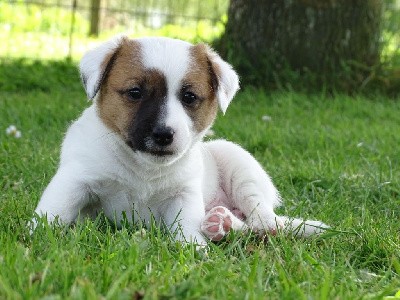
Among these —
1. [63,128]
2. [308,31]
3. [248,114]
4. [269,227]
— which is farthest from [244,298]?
[308,31]

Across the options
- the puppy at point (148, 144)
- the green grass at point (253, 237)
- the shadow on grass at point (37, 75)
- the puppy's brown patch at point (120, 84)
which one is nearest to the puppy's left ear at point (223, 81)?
the puppy at point (148, 144)

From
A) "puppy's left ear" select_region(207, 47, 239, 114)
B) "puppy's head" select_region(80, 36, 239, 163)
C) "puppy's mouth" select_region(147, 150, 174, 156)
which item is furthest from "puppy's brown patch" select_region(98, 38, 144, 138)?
"puppy's left ear" select_region(207, 47, 239, 114)

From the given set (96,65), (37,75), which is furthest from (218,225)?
(37,75)

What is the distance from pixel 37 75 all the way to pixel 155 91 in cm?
577

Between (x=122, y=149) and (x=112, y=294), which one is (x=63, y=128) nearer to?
(x=122, y=149)

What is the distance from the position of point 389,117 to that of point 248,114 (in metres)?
1.46

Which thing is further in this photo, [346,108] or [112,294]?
[346,108]

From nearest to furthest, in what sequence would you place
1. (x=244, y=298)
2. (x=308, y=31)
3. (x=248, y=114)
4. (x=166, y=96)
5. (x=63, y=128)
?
(x=244, y=298), (x=166, y=96), (x=63, y=128), (x=248, y=114), (x=308, y=31)

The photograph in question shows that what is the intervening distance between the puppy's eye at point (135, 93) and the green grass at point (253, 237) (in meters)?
0.60

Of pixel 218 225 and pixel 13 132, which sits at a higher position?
pixel 218 225

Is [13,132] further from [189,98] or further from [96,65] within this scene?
[189,98]

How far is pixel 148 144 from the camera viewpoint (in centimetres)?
342

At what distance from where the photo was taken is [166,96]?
3.53m

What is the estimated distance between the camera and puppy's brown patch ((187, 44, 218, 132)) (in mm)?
3697
